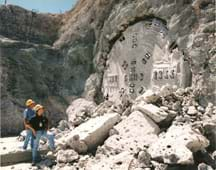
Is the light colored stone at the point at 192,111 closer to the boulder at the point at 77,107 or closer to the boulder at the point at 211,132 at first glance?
the boulder at the point at 211,132

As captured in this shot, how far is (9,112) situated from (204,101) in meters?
6.47

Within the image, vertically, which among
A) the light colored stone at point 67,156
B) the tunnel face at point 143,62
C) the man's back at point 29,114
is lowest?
the light colored stone at point 67,156

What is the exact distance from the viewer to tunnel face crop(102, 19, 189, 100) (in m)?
7.30

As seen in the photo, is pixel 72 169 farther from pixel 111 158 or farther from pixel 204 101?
pixel 204 101

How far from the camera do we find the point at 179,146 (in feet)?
14.4

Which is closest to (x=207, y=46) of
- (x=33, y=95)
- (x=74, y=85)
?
(x=74, y=85)

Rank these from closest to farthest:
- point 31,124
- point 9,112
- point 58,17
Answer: point 31,124 < point 9,112 < point 58,17

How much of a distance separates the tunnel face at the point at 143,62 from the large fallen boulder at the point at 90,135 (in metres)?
1.95

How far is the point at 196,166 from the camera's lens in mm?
4484

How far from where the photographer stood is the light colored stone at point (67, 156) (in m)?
5.37

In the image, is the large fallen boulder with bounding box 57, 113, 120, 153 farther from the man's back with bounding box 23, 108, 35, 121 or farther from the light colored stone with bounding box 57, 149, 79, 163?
the man's back with bounding box 23, 108, 35, 121

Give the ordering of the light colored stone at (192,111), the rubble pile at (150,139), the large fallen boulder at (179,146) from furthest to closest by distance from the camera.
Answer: the light colored stone at (192,111) → the rubble pile at (150,139) → the large fallen boulder at (179,146)

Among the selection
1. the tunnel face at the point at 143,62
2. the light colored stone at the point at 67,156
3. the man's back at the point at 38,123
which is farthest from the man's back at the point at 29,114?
the tunnel face at the point at 143,62

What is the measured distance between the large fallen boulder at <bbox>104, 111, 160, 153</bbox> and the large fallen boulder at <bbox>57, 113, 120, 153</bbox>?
0.18m
